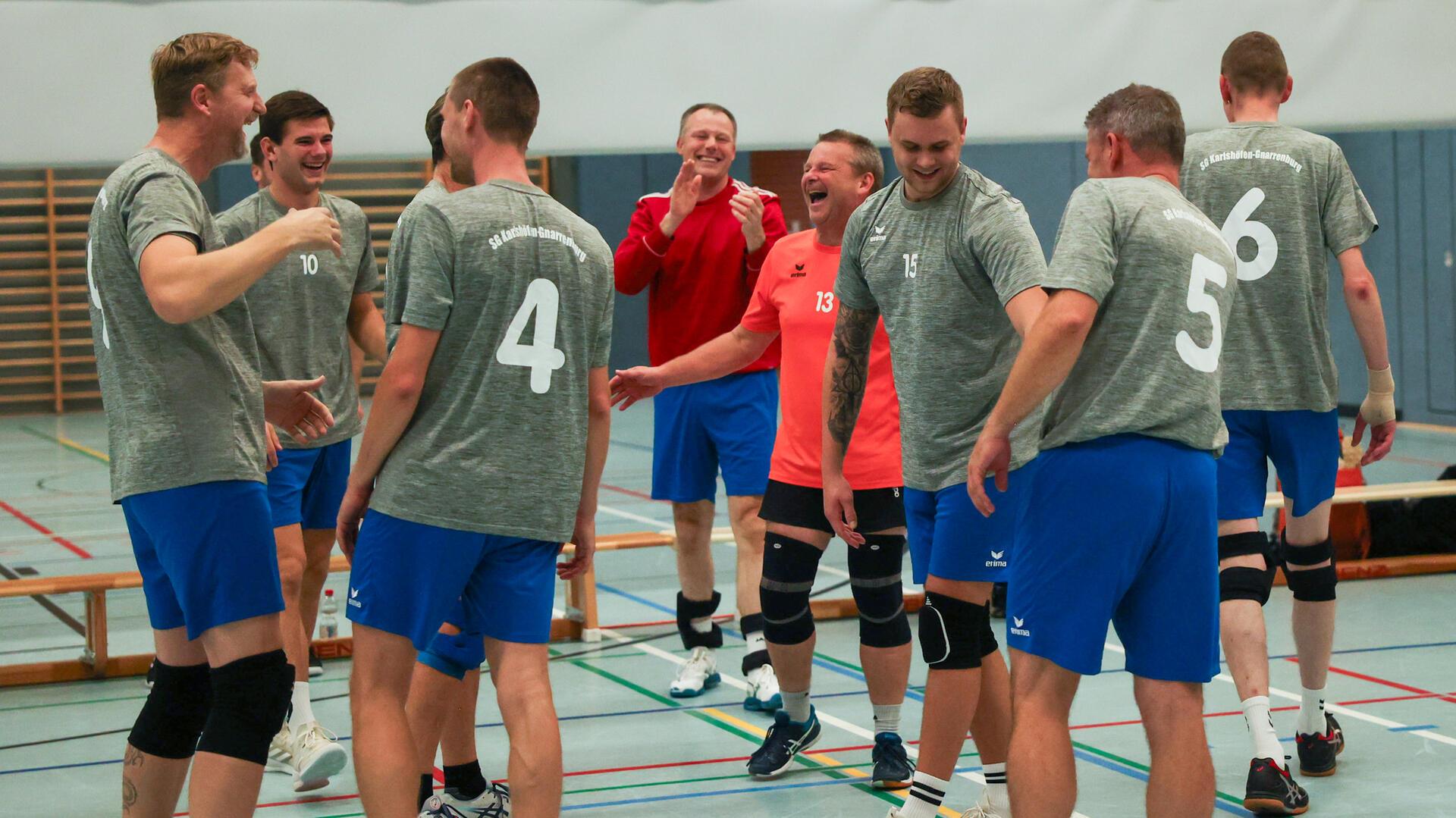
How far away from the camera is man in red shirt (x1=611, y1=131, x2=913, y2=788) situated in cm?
433

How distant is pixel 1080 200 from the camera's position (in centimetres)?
315

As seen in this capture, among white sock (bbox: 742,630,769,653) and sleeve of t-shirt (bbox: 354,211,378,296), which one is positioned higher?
sleeve of t-shirt (bbox: 354,211,378,296)

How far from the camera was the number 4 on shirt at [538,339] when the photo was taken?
3184 mm

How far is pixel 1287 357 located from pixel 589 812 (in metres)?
2.37

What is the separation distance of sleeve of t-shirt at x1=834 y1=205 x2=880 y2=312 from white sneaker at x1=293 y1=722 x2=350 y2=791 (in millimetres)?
1986

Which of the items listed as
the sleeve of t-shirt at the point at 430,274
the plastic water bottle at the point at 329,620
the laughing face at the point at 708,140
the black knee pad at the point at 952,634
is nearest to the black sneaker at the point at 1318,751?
the black knee pad at the point at 952,634

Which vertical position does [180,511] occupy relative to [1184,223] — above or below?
below

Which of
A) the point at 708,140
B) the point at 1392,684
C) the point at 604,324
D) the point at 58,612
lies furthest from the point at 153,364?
the point at 58,612

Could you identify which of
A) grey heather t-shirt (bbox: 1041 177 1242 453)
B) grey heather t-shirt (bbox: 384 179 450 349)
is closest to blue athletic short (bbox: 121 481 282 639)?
grey heather t-shirt (bbox: 384 179 450 349)

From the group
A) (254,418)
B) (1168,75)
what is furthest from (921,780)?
(1168,75)

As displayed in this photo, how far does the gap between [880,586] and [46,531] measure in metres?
7.66

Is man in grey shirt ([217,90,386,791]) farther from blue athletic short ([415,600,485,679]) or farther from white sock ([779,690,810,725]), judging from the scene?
white sock ([779,690,810,725])

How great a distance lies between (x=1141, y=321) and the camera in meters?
3.10

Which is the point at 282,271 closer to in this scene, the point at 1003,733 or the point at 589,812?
the point at 589,812
